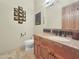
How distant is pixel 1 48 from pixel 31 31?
5.52ft

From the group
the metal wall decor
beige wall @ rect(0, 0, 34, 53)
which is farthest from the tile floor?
the metal wall decor

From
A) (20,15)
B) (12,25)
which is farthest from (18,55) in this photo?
(20,15)

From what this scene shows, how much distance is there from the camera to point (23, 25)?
581 cm

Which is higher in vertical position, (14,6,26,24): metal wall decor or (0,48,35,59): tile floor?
(14,6,26,24): metal wall decor

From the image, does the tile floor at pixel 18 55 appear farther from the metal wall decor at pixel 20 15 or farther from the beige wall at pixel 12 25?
the metal wall decor at pixel 20 15

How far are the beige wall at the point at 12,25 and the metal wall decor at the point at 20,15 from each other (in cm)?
15

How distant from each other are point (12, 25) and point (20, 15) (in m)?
0.60

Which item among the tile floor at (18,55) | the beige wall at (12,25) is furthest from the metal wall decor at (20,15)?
the tile floor at (18,55)

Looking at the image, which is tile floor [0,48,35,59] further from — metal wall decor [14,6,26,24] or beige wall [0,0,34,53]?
metal wall decor [14,6,26,24]

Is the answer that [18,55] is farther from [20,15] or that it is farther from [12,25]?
[20,15]

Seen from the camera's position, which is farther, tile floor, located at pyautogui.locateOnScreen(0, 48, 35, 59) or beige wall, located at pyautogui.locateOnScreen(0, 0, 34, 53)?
beige wall, located at pyautogui.locateOnScreen(0, 0, 34, 53)

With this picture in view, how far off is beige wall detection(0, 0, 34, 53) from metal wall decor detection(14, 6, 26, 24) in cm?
15

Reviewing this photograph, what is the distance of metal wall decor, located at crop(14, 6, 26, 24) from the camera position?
5520mm

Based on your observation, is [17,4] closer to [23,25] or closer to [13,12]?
[13,12]
